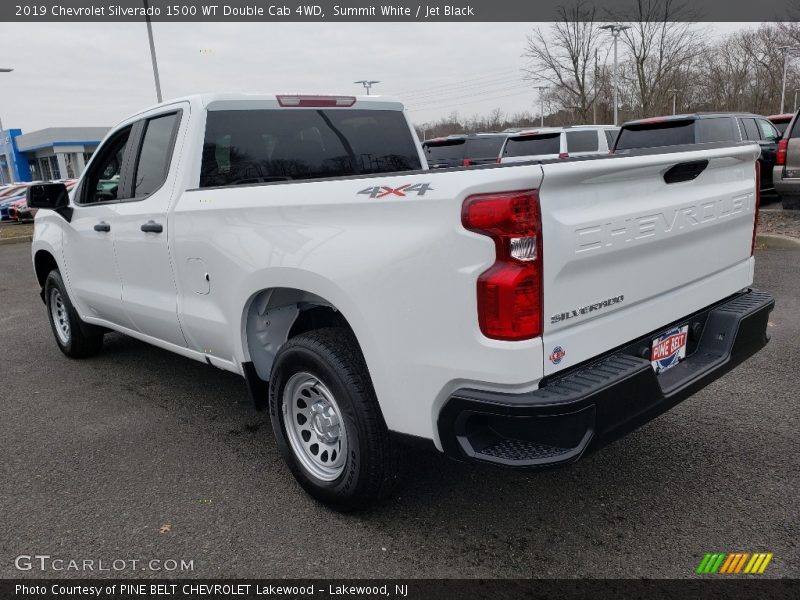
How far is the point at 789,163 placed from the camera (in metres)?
10.0

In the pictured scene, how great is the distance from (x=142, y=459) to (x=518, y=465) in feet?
7.91

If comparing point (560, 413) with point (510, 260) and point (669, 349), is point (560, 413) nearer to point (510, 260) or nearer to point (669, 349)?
point (510, 260)

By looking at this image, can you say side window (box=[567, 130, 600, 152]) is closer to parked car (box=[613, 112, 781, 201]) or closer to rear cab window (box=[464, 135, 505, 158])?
rear cab window (box=[464, 135, 505, 158])

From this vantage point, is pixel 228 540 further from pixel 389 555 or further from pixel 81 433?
pixel 81 433

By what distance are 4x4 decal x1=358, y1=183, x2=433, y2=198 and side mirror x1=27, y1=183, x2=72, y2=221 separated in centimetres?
334

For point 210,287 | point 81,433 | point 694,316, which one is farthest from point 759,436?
point 81,433

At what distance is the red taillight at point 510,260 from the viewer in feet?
7.07

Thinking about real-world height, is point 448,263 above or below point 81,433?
above

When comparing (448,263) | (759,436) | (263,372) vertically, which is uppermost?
(448,263)

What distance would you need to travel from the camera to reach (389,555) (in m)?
2.71

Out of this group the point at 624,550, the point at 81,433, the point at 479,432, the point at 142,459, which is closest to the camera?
the point at 479,432
